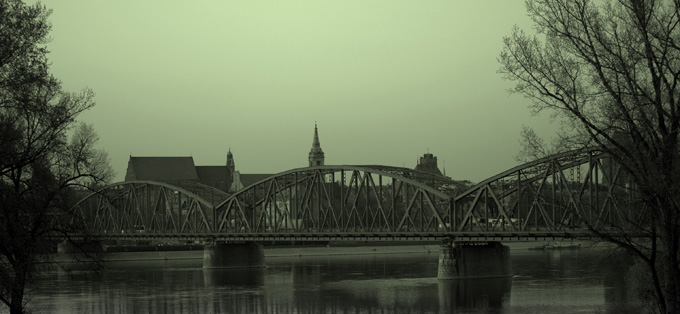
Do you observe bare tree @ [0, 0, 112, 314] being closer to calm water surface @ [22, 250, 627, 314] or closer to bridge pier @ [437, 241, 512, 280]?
calm water surface @ [22, 250, 627, 314]

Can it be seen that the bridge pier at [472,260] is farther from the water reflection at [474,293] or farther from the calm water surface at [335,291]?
the calm water surface at [335,291]

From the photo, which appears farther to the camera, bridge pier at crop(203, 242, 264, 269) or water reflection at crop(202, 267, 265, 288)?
bridge pier at crop(203, 242, 264, 269)

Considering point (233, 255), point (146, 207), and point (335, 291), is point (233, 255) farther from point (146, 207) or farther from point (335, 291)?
point (335, 291)

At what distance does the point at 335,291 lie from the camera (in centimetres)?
7631

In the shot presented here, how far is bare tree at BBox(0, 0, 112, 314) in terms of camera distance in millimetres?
27438

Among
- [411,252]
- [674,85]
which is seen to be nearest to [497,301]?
[674,85]

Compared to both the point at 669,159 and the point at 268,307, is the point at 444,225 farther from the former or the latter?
the point at 669,159

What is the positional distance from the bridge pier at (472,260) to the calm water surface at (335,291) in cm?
129

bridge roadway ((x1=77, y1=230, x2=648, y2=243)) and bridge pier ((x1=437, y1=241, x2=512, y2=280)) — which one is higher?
bridge roadway ((x1=77, y1=230, x2=648, y2=243))

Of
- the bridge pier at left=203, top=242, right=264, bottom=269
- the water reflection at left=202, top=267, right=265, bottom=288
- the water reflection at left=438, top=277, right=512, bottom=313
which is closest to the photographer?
the water reflection at left=438, top=277, right=512, bottom=313

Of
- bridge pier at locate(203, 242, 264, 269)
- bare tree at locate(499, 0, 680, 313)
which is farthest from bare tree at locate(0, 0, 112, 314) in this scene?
bridge pier at locate(203, 242, 264, 269)

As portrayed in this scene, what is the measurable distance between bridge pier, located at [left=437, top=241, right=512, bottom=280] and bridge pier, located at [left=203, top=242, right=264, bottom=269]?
33.3 m

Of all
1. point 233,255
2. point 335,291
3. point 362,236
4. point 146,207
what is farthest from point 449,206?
point 146,207

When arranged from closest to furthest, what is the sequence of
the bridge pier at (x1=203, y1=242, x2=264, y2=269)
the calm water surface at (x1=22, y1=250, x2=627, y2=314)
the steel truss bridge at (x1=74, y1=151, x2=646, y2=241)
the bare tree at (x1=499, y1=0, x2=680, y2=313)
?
the bare tree at (x1=499, y1=0, x2=680, y2=313), the calm water surface at (x1=22, y1=250, x2=627, y2=314), the steel truss bridge at (x1=74, y1=151, x2=646, y2=241), the bridge pier at (x1=203, y1=242, x2=264, y2=269)
